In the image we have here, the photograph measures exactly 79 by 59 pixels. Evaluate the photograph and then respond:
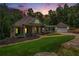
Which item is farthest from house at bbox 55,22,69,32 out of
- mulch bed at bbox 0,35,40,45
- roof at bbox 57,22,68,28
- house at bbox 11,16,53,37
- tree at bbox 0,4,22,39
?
tree at bbox 0,4,22,39

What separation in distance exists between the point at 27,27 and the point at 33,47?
0.22 meters

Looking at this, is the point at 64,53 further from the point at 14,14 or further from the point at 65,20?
the point at 14,14

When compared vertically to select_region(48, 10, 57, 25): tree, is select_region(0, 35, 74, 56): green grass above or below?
below

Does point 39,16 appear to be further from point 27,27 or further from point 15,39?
point 15,39

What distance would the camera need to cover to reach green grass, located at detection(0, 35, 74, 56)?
14.5 feet

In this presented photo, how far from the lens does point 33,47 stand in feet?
14.5

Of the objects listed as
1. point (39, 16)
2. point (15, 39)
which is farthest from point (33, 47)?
point (39, 16)

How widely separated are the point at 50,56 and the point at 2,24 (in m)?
0.61

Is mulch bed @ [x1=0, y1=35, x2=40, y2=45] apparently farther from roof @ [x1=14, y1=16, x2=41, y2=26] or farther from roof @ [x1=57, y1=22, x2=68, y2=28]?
roof @ [x1=57, y1=22, x2=68, y2=28]

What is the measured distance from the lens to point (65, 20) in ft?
14.6

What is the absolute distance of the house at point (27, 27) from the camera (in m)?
4.44

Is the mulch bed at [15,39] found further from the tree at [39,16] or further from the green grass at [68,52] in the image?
the green grass at [68,52]

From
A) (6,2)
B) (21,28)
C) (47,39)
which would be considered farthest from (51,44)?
(6,2)

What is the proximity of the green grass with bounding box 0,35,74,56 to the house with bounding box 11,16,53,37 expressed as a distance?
106mm
